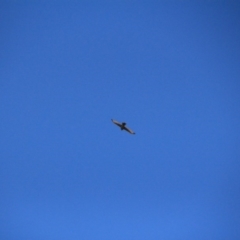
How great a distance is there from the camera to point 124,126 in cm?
1647
